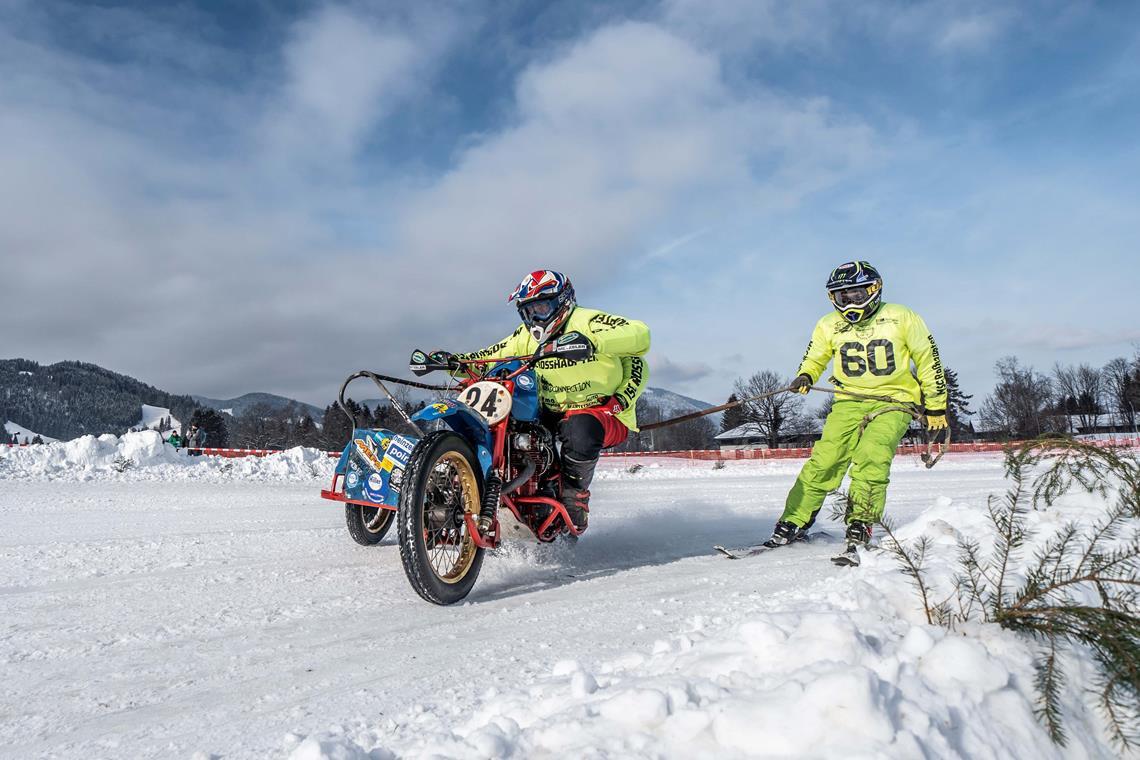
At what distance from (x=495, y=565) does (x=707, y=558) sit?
1618 mm

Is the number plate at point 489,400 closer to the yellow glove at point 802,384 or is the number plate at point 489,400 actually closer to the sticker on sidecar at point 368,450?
the sticker on sidecar at point 368,450

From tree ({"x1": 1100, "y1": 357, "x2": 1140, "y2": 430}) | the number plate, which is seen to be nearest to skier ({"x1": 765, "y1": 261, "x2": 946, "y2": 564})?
the number plate

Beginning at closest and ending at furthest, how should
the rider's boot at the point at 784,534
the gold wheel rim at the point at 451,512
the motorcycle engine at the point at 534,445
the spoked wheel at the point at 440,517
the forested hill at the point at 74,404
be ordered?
the spoked wheel at the point at 440,517 < the gold wheel rim at the point at 451,512 < the motorcycle engine at the point at 534,445 < the rider's boot at the point at 784,534 < the forested hill at the point at 74,404

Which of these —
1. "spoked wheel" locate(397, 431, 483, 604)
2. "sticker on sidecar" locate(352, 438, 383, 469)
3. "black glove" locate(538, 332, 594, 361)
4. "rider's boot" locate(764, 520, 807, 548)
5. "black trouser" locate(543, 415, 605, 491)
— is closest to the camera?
"spoked wheel" locate(397, 431, 483, 604)

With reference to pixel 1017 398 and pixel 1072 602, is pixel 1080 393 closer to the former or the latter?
pixel 1017 398

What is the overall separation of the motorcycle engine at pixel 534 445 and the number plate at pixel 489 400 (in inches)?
10.0

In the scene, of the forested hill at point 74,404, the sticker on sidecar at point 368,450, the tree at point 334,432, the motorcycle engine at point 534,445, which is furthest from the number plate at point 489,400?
the forested hill at point 74,404

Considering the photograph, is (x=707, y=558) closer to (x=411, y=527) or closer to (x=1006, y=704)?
(x=411, y=527)

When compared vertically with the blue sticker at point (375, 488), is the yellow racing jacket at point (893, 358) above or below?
above

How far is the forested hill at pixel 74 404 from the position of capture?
17925cm

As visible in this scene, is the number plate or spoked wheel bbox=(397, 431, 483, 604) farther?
the number plate

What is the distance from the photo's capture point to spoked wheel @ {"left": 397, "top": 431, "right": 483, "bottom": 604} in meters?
3.38

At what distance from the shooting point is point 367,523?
18.0 ft

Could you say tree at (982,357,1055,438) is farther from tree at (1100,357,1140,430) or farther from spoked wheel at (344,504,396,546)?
spoked wheel at (344,504,396,546)
